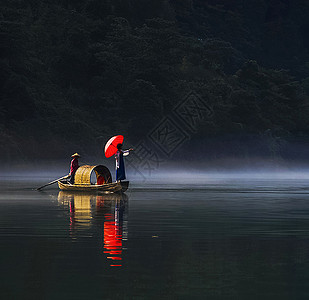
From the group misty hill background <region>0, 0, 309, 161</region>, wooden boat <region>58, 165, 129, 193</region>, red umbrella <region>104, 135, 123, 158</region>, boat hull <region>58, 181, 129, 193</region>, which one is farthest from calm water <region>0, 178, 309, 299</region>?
misty hill background <region>0, 0, 309, 161</region>

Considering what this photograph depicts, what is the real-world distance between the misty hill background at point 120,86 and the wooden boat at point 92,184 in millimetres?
57295

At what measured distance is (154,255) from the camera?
16.7 meters

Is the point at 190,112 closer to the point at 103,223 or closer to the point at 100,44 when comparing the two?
the point at 100,44

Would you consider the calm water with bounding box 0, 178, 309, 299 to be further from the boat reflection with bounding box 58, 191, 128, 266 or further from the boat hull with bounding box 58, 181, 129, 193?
the boat hull with bounding box 58, 181, 129, 193

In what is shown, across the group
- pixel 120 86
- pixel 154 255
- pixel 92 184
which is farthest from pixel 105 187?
pixel 120 86

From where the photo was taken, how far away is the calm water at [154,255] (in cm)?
1259

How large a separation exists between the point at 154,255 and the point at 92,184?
3205 centimetres

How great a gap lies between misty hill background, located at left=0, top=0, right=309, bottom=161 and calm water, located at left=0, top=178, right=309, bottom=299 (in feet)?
266

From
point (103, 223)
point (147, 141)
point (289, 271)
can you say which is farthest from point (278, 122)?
point (289, 271)

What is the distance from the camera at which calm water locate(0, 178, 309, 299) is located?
1259cm

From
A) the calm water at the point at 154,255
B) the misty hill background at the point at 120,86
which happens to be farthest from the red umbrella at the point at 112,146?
the misty hill background at the point at 120,86

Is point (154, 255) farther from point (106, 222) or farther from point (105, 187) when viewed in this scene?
point (105, 187)

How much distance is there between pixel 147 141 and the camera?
120875 millimetres

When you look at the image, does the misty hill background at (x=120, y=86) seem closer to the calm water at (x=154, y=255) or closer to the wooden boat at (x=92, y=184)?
the wooden boat at (x=92, y=184)
